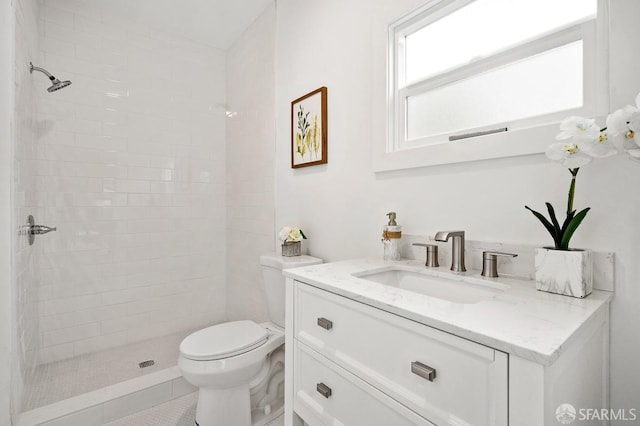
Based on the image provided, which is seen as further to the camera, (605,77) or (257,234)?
(257,234)

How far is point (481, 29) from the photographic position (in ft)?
3.91

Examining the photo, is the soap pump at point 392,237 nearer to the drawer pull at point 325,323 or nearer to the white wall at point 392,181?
the white wall at point 392,181

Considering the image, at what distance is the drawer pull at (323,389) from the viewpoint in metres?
0.96

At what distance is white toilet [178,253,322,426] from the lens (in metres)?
1.44

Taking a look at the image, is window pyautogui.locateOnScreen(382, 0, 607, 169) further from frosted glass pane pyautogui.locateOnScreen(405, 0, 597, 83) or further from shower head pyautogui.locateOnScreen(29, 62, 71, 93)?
shower head pyautogui.locateOnScreen(29, 62, 71, 93)

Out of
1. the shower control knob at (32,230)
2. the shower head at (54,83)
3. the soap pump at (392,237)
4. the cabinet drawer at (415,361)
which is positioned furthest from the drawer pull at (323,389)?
the shower head at (54,83)

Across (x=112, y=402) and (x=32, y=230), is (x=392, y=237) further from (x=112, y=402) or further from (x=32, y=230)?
(x=32, y=230)

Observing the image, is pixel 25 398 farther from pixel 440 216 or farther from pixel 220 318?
pixel 440 216

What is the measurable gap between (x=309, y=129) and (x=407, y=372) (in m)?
1.47

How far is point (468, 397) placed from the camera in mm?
613

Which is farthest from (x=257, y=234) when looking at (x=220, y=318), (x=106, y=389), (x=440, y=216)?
(x=440, y=216)

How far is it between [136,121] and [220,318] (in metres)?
1.88

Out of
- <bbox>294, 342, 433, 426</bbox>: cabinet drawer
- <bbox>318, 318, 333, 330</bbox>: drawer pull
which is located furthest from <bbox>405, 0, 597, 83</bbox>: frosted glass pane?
<bbox>294, 342, 433, 426</bbox>: cabinet drawer

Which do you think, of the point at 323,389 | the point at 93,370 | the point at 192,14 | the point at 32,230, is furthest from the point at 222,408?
the point at 192,14
